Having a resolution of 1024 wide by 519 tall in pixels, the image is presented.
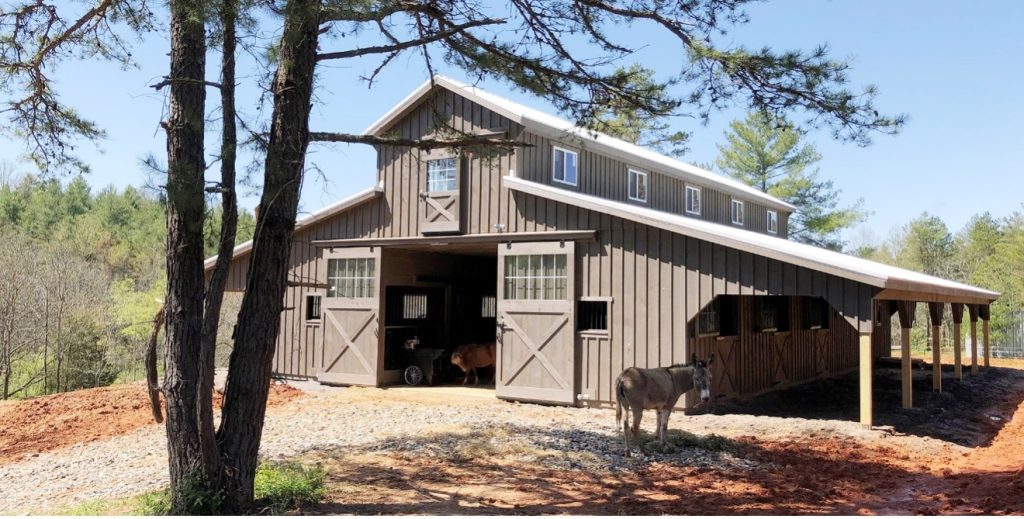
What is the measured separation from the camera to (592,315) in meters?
12.4

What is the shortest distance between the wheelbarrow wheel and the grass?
7986 millimetres

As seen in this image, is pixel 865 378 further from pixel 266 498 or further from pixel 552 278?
→ pixel 266 498

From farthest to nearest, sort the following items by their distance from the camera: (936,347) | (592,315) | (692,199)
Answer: (692,199), (936,347), (592,315)

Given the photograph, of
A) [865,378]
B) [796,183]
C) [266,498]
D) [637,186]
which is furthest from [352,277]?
[796,183]

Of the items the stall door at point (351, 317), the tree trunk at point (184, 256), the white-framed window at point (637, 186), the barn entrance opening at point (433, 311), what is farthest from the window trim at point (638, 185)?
the tree trunk at point (184, 256)

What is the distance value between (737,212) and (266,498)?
18.3m

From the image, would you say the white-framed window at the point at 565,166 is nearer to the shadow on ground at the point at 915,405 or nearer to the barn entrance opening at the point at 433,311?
the barn entrance opening at the point at 433,311

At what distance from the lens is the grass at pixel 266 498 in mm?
5969

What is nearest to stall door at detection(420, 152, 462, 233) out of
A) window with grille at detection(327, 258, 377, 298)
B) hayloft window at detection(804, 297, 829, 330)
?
window with grille at detection(327, 258, 377, 298)

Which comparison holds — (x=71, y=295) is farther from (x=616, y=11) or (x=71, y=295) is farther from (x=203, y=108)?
(x=616, y=11)

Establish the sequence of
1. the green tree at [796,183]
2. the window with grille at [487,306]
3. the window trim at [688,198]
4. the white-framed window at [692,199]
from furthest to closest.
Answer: the green tree at [796,183] → the window with grille at [487,306] → the white-framed window at [692,199] → the window trim at [688,198]

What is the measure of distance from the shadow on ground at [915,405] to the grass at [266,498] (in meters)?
7.40

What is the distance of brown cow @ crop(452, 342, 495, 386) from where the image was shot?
15242 millimetres

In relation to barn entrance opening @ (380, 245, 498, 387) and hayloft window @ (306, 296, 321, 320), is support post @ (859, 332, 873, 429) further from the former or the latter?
hayloft window @ (306, 296, 321, 320)
